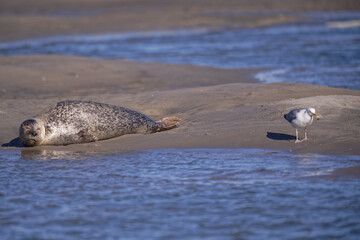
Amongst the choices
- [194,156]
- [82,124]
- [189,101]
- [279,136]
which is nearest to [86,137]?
[82,124]

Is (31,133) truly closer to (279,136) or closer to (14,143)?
(14,143)

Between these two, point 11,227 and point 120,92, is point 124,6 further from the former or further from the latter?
point 11,227

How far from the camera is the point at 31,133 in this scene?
721 cm

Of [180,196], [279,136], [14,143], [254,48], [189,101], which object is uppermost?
[254,48]

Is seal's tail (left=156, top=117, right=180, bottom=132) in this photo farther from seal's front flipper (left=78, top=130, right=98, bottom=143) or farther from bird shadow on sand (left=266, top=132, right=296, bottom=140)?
bird shadow on sand (left=266, top=132, right=296, bottom=140)

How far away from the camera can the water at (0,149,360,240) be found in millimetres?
4297

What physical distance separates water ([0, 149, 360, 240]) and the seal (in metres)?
0.66

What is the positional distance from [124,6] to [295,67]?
26463 millimetres

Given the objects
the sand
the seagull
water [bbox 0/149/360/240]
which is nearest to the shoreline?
the sand

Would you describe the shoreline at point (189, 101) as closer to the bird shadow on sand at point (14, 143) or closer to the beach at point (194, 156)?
the beach at point (194, 156)

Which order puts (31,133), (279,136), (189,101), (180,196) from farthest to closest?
(189,101) < (31,133) < (279,136) < (180,196)

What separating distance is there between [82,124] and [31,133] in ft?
2.30

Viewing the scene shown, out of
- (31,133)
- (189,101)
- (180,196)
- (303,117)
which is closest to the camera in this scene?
(180,196)

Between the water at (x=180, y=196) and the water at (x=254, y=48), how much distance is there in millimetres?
5793
